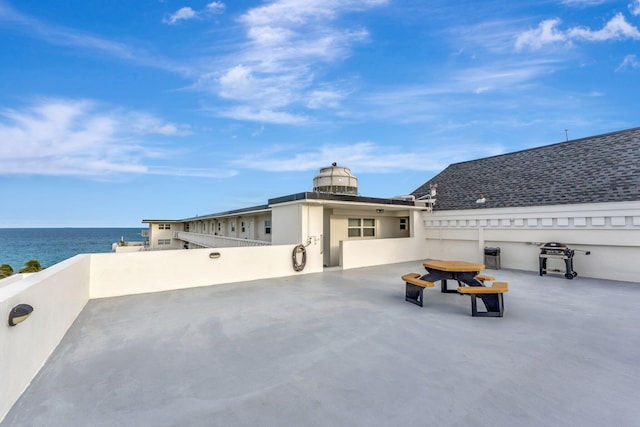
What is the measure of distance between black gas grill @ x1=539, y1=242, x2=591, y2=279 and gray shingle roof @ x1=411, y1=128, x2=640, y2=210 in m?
1.53

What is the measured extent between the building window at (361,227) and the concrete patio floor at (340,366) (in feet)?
22.3

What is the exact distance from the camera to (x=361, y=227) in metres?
12.2

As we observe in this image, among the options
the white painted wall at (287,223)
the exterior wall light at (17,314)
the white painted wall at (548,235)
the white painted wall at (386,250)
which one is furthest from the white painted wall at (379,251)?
the exterior wall light at (17,314)

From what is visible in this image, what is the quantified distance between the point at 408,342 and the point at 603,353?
2234 mm

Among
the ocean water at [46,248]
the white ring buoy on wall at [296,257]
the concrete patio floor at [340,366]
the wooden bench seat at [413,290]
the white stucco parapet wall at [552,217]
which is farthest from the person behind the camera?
the ocean water at [46,248]

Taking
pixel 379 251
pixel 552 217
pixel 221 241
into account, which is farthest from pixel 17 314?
pixel 221 241

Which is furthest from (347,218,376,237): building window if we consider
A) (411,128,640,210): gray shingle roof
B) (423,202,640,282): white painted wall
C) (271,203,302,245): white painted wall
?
(271,203,302,245): white painted wall

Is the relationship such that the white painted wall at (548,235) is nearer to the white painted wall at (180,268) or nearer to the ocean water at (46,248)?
the white painted wall at (180,268)

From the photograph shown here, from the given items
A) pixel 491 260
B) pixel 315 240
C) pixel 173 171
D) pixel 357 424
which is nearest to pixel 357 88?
pixel 315 240

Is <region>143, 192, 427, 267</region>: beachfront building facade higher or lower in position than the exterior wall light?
higher

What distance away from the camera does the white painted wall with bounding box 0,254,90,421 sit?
207 centimetres

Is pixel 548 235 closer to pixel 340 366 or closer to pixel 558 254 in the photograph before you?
pixel 558 254

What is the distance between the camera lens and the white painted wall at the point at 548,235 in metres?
7.55

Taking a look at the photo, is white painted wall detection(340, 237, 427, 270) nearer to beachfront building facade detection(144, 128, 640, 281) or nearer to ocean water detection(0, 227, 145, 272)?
beachfront building facade detection(144, 128, 640, 281)
